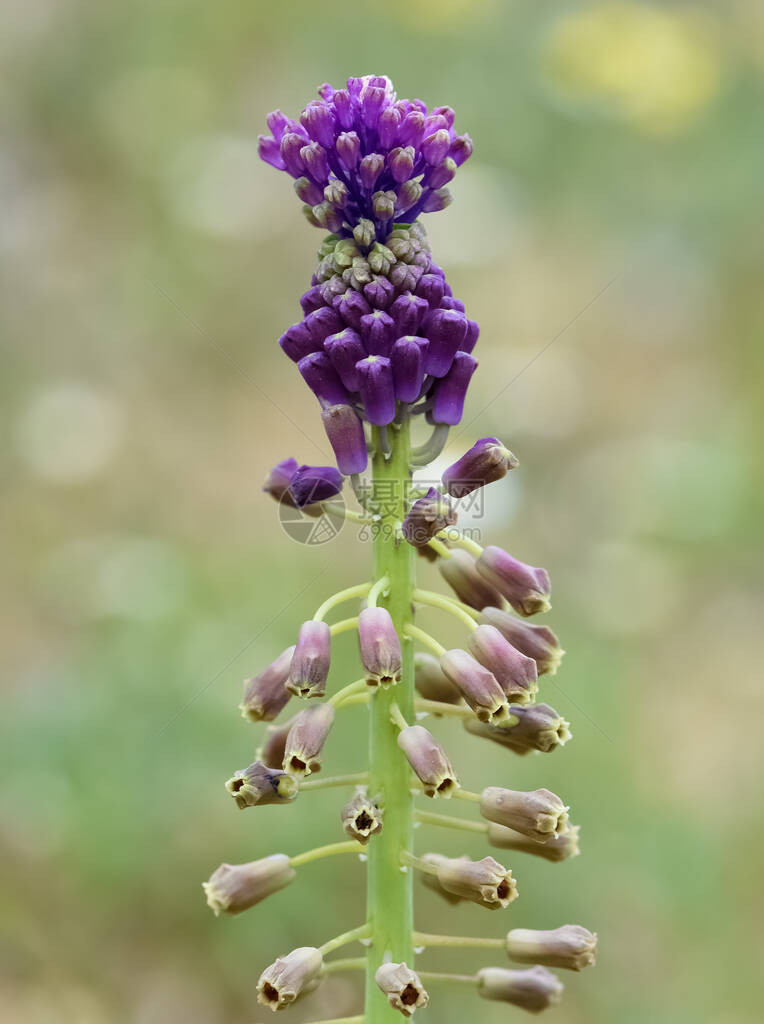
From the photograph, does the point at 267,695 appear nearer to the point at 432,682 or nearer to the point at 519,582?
the point at 432,682

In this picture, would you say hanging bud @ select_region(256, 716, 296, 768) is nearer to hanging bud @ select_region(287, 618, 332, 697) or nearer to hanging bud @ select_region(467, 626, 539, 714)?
hanging bud @ select_region(287, 618, 332, 697)

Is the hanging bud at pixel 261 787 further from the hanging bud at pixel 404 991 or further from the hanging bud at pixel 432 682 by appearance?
the hanging bud at pixel 432 682

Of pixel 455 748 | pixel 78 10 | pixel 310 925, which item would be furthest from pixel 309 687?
pixel 78 10

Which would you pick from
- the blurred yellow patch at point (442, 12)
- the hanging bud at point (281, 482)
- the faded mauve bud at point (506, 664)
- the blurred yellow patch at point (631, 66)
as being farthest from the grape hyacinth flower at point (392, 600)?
the blurred yellow patch at point (442, 12)

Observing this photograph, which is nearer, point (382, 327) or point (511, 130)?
point (382, 327)

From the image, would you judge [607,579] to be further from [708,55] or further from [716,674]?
[708,55]

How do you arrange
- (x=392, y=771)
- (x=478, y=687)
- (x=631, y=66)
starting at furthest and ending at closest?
(x=631, y=66)
(x=392, y=771)
(x=478, y=687)

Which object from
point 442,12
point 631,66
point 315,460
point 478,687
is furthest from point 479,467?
point 442,12
